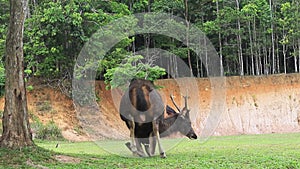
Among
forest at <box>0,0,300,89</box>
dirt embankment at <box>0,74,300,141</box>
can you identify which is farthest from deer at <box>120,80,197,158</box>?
dirt embankment at <box>0,74,300,141</box>

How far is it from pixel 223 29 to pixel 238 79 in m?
4.73

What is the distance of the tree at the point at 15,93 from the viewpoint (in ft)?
37.1

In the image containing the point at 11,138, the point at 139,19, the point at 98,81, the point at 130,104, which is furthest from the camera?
the point at 98,81

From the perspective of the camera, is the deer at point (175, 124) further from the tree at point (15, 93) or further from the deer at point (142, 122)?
the tree at point (15, 93)

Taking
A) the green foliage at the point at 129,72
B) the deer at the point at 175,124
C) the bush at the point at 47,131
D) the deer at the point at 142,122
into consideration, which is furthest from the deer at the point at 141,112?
the bush at the point at 47,131

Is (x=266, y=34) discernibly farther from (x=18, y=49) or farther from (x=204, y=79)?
(x=18, y=49)

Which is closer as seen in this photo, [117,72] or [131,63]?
[117,72]

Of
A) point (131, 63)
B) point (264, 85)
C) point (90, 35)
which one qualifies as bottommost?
point (264, 85)

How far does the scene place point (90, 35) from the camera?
2939 cm

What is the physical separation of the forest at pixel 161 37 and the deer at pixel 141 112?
14.7m

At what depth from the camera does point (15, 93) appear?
1134 centimetres

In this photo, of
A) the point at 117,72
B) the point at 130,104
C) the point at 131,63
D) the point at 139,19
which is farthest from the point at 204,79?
the point at 130,104

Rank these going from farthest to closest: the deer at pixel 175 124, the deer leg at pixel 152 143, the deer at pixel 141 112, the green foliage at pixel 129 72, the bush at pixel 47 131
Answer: the bush at pixel 47 131 < the green foliage at pixel 129 72 < the deer at pixel 175 124 < the deer leg at pixel 152 143 < the deer at pixel 141 112

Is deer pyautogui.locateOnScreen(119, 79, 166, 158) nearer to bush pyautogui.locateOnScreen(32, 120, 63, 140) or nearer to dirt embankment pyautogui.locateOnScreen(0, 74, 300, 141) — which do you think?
bush pyautogui.locateOnScreen(32, 120, 63, 140)
